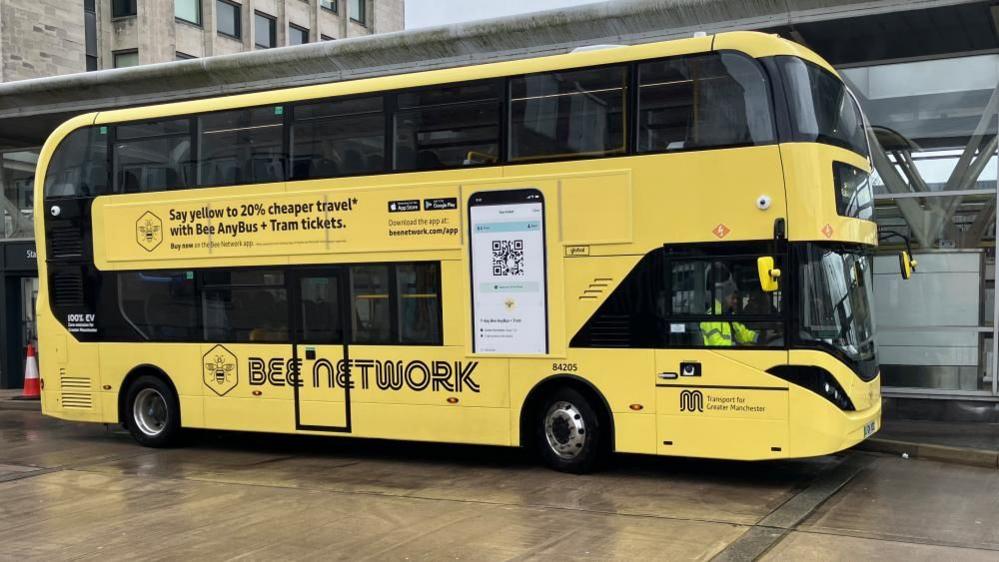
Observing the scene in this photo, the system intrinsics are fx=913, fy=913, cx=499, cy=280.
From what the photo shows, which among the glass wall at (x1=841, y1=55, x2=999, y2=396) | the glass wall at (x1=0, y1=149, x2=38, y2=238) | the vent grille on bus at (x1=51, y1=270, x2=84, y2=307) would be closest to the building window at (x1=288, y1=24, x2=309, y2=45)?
the glass wall at (x1=0, y1=149, x2=38, y2=238)

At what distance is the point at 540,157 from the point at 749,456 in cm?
357

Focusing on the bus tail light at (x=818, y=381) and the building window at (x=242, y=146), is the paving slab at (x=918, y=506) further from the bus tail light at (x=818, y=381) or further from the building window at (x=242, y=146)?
the building window at (x=242, y=146)

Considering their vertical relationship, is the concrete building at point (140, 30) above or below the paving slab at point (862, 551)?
above

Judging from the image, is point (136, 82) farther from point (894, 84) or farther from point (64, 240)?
point (894, 84)

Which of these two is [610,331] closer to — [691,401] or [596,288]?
[596,288]

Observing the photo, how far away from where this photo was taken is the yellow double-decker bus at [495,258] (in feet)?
27.4

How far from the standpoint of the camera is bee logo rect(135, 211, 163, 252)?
11562 mm

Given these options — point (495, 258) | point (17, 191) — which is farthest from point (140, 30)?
point (495, 258)

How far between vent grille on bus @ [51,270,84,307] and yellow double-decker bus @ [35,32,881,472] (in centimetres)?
4

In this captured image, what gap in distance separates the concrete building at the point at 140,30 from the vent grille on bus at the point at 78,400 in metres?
22.4

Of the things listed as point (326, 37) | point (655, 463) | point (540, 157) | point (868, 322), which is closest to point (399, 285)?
point (540, 157)

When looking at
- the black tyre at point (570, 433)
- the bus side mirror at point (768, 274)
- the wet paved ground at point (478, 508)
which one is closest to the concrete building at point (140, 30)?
the wet paved ground at point (478, 508)

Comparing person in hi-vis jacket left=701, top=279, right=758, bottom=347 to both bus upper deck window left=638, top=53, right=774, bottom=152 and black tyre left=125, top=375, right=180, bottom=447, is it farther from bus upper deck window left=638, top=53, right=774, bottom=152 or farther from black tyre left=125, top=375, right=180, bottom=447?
black tyre left=125, top=375, right=180, bottom=447

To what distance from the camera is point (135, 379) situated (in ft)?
39.5
